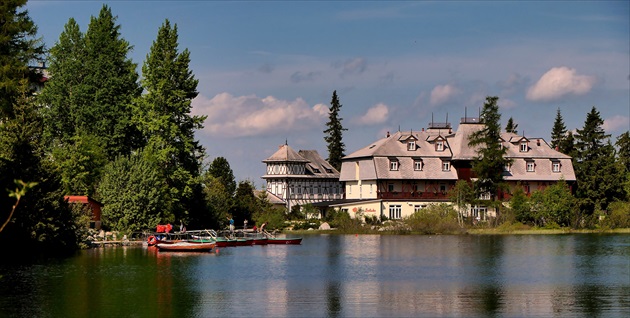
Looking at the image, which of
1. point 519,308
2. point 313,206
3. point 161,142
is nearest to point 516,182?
point 313,206

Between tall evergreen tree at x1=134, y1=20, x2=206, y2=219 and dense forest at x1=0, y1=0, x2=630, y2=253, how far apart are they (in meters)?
0.08

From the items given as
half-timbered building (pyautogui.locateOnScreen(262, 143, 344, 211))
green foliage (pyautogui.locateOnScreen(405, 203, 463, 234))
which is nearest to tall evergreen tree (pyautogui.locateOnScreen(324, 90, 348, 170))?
half-timbered building (pyautogui.locateOnScreen(262, 143, 344, 211))

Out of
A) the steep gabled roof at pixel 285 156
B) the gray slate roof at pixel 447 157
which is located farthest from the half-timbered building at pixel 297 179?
the gray slate roof at pixel 447 157

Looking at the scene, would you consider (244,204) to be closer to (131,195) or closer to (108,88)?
(108,88)

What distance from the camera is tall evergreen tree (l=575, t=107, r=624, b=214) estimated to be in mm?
100312

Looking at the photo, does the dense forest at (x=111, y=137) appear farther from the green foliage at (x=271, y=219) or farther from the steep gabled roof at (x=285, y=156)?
the steep gabled roof at (x=285, y=156)

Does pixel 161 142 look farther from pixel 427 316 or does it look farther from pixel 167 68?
pixel 427 316

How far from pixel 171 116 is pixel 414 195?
1655 inches

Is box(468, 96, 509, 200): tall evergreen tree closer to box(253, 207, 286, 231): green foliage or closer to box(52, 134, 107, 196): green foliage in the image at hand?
box(253, 207, 286, 231): green foliage

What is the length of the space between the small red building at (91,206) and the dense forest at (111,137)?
70cm

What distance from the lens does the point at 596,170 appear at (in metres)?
102

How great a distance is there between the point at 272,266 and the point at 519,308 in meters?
20.2

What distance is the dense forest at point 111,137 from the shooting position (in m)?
55.0

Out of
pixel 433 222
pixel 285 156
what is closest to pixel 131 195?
pixel 433 222
